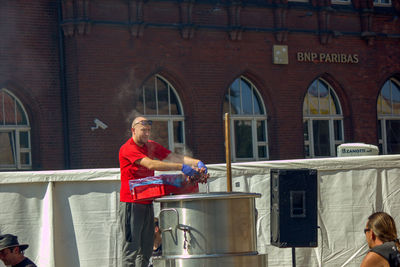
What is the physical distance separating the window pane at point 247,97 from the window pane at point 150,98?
2369mm

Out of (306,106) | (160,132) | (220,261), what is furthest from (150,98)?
(220,261)

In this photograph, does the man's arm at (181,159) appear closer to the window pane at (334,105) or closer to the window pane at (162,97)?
the window pane at (162,97)

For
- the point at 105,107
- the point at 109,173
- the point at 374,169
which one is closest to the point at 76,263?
the point at 109,173

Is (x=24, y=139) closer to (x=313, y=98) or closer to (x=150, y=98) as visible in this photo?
(x=150, y=98)

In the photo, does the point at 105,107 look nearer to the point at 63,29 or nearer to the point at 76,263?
the point at 63,29

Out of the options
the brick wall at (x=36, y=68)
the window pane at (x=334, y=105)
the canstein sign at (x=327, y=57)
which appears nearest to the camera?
the brick wall at (x=36, y=68)

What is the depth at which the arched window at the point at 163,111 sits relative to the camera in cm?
1753

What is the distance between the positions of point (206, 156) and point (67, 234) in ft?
29.3

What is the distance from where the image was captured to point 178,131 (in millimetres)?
18031

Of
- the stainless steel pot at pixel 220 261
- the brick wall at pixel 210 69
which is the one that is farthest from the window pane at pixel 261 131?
the stainless steel pot at pixel 220 261

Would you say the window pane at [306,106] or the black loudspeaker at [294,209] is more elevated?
the window pane at [306,106]

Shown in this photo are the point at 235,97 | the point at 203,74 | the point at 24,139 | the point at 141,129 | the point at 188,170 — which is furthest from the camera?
the point at 235,97

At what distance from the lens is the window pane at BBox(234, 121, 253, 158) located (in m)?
18.6

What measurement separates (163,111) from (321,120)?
4448 millimetres
